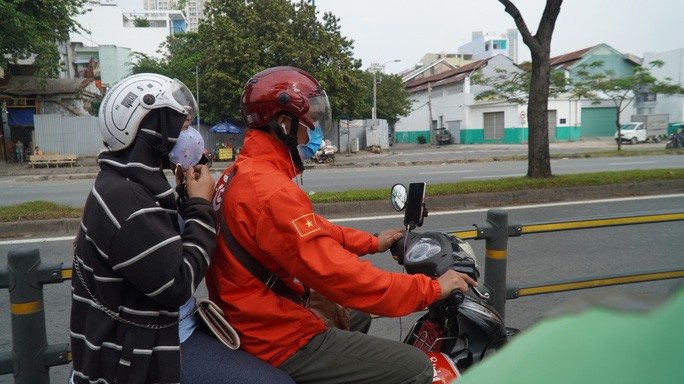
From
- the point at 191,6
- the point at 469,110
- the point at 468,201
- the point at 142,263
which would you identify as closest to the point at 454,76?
the point at 469,110

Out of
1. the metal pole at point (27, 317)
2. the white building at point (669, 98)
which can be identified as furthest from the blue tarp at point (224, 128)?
the white building at point (669, 98)

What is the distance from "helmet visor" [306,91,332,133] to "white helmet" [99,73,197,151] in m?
0.46

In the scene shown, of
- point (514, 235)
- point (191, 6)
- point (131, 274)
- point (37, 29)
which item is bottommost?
point (514, 235)

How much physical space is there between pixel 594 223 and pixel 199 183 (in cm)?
232

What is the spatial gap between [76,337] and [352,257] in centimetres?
91

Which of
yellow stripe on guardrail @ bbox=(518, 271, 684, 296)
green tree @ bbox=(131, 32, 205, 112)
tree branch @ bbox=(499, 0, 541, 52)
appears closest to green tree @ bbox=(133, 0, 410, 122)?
green tree @ bbox=(131, 32, 205, 112)

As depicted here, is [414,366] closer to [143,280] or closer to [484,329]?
[484,329]

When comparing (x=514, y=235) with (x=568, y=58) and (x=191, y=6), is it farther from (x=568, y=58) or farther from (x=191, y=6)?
(x=191, y=6)

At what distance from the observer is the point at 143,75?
1803 millimetres

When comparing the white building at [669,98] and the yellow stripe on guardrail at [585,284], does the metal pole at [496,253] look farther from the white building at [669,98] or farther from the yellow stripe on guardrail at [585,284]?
the white building at [669,98]

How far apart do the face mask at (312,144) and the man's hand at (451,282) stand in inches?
27.1

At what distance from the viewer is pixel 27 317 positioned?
7.09 feet

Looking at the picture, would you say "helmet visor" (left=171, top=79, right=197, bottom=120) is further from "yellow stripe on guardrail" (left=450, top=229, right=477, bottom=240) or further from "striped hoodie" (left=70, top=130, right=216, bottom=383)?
"yellow stripe on guardrail" (left=450, top=229, right=477, bottom=240)

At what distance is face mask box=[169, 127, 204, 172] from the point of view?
1.79m
